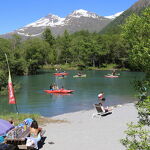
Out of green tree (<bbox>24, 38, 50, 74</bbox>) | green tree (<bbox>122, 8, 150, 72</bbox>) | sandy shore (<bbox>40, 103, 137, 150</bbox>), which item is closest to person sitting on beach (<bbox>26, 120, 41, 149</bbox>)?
sandy shore (<bbox>40, 103, 137, 150</bbox>)

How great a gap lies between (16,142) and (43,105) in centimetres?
1851

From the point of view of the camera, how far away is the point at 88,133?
1374 cm

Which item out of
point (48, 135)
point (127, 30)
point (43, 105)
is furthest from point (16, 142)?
point (43, 105)

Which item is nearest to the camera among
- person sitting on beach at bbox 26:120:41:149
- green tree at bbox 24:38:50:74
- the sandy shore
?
person sitting on beach at bbox 26:120:41:149

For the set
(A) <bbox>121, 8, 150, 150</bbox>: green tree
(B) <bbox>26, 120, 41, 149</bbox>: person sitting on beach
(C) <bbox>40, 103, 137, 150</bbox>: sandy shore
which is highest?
(A) <bbox>121, 8, 150, 150</bbox>: green tree

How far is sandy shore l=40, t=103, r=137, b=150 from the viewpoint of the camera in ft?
38.4

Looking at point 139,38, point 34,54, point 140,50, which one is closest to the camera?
point 140,50

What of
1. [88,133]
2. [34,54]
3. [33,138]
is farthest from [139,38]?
[34,54]

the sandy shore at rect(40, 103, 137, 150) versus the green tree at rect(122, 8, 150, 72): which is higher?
the green tree at rect(122, 8, 150, 72)

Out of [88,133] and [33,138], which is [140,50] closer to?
[33,138]

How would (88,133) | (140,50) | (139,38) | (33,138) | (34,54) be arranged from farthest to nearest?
(34,54) < (88,133) < (33,138) < (139,38) < (140,50)

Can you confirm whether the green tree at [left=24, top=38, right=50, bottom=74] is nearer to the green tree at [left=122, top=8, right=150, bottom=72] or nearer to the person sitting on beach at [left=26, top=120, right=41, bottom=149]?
the person sitting on beach at [left=26, top=120, right=41, bottom=149]

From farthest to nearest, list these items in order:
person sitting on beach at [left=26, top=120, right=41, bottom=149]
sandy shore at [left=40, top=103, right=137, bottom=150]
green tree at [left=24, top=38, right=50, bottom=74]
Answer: green tree at [left=24, top=38, right=50, bottom=74] < sandy shore at [left=40, top=103, right=137, bottom=150] < person sitting on beach at [left=26, top=120, right=41, bottom=149]

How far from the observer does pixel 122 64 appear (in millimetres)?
98750
